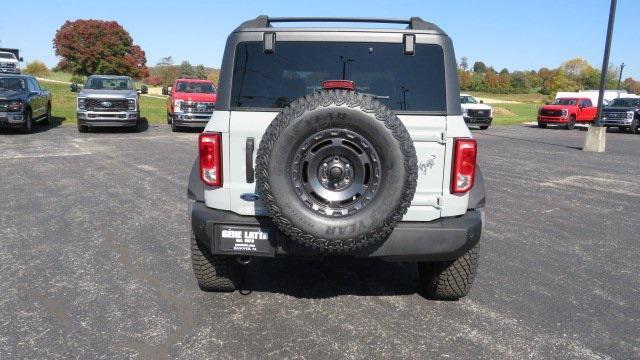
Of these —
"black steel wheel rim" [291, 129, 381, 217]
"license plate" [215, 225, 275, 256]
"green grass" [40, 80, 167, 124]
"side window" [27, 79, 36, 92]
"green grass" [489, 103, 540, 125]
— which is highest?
"side window" [27, 79, 36, 92]

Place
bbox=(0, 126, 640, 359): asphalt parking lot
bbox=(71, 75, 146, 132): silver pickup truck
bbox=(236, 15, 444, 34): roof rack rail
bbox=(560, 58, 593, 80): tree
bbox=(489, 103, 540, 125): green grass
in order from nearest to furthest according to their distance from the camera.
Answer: bbox=(0, 126, 640, 359): asphalt parking lot, bbox=(236, 15, 444, 34): roof rack rail, bbox=(71, 75, 146, 132): silver pickup truck, bbox=(489, 103, 540, 125): green grass, bbox=(560, 58, 593, 80): tree

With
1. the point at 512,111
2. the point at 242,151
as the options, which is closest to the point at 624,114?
the point at 512,111

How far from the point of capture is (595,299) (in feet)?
13.1

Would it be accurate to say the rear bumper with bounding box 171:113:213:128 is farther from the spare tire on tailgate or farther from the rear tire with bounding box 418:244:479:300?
the spare tire on tailgate

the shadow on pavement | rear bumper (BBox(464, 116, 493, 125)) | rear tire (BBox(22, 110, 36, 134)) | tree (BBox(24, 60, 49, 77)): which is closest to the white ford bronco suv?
the shadow on pavement

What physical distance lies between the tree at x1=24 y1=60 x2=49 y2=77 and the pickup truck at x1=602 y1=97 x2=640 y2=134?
216 ft

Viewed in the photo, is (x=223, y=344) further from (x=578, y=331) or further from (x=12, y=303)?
(x=578, y=331)

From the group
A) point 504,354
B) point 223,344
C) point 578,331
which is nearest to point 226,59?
point 223,344

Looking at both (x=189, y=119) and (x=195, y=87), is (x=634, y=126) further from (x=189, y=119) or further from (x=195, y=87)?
(x=189, y=119)

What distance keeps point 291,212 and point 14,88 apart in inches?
617

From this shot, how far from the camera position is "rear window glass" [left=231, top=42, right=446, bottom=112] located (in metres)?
3.35

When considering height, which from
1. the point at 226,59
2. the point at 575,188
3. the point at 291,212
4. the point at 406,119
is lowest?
the point at 575,188

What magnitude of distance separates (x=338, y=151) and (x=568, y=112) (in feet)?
89.2

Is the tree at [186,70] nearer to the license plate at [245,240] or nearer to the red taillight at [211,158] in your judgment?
the red taillight at [211,158]
